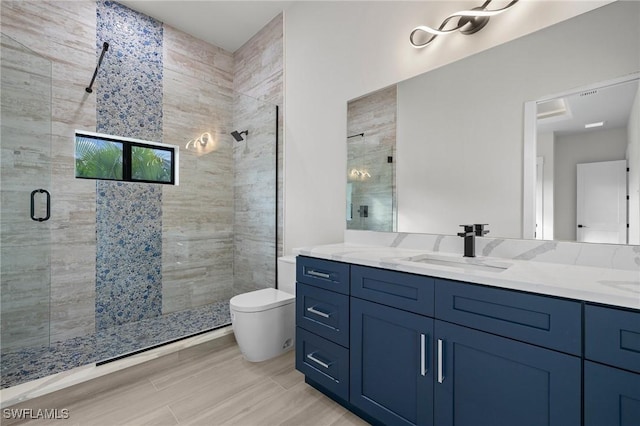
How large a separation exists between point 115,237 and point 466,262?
2.73m

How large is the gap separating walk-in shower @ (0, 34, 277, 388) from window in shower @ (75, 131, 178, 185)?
0.07 m

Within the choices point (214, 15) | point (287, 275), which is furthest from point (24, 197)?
point (214, 15)

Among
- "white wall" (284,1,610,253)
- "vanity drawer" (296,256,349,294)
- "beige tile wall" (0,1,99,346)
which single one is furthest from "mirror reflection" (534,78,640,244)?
"beige tile wall" (0,1,99,346)

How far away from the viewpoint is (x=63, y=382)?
5.52 ft

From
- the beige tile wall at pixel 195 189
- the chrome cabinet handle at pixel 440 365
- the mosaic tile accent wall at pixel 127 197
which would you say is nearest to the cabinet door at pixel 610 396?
the chrome cabinet handle at pixel 440 365

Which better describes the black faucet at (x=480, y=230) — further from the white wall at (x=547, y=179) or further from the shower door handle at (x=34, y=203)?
the shower door handle at (x=34, y=203)

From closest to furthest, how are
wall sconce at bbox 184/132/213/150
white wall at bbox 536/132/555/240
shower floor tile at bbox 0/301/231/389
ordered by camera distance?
white wall at bbox 536/132/555/240 < shower floor tile at bbox 0/301/231/389 < wall sconce at bbox 184/132/213/150

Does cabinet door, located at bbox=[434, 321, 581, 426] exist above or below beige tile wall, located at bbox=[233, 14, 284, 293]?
below

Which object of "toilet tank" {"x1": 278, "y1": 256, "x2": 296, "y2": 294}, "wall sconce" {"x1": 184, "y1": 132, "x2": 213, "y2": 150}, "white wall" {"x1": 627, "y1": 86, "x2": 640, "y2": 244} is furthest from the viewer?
"wall sconce" {"x1": 184, "y1": 132, "x2": 213, "y2": 150}

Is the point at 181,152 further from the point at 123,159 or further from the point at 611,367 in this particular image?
the point at 611,367

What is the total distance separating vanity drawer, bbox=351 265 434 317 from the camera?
4.06 feet

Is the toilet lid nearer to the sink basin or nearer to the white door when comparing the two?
the sink basin

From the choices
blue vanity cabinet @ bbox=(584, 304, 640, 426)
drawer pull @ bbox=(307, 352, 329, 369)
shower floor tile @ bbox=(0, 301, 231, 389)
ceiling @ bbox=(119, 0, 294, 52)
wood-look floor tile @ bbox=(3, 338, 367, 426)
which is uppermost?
ceiling @ bbox=(119, 0, 294, 52)

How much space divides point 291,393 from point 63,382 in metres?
1.30
